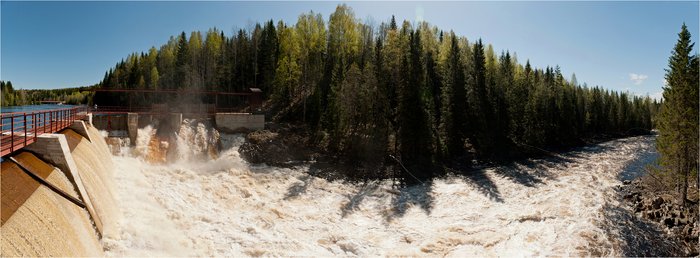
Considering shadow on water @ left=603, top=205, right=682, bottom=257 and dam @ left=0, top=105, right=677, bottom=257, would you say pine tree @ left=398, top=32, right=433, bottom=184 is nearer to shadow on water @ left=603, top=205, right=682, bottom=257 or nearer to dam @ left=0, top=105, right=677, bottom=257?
dam @ left=0, top=105, right=677, bottom=257

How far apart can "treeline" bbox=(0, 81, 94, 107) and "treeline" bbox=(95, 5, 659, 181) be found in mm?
26690

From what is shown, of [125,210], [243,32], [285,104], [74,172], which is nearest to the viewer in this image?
[74,172]

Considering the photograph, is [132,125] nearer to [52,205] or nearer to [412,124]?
[52,205]

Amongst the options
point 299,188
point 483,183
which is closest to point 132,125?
point 299,188

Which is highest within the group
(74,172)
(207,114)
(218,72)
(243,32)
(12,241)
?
(243,32)

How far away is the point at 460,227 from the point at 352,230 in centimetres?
600

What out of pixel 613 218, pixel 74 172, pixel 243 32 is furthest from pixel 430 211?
pixel 243 32

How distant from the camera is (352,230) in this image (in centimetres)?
1942

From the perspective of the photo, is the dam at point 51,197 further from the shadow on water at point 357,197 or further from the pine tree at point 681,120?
the pine tree at point 681,120

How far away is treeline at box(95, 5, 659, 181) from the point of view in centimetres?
3600

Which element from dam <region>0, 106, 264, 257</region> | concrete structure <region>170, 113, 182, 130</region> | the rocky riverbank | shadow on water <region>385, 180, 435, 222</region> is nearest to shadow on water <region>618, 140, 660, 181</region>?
the rocky riverbank

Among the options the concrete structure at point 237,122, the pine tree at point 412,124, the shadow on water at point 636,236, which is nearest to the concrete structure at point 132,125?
the concrete structure at point 237,122

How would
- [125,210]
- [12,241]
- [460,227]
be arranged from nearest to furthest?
[12,241] < [125,210] < [460,227]

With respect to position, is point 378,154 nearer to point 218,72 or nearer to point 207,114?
point 207,114
